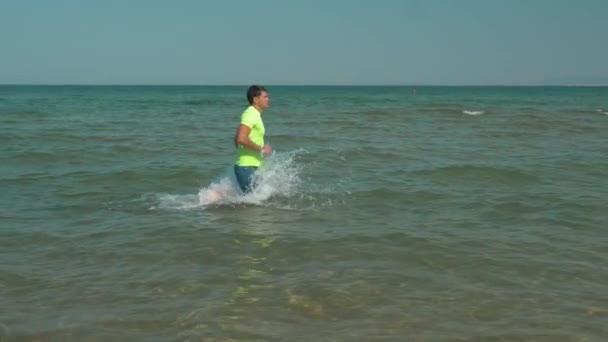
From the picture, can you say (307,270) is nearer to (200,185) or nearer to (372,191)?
(372,191)

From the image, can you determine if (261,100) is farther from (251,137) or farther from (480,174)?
(480,174)

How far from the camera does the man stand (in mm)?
7934

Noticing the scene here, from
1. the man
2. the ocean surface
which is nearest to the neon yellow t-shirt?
the man

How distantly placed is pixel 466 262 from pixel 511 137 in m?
14.2

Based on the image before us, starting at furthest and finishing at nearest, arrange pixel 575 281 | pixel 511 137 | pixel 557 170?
pixel 511 137
pixel 557 170
pixel 575 281

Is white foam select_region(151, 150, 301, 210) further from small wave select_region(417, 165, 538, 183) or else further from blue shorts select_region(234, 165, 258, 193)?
small wave select_region(417, 165, 538, 183)

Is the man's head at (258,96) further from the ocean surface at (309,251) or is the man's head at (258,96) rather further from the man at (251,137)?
the ocean surface at (309,251)

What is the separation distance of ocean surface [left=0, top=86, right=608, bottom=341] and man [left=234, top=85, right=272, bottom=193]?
0.42 metres

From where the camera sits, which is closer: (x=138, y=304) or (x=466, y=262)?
(x=138, y=304)

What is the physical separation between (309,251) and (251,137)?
2.16 meters

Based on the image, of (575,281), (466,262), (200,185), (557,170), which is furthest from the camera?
(557,170)

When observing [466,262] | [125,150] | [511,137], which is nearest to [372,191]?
[466,262]

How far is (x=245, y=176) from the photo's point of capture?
840 cm

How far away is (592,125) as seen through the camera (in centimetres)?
2416
